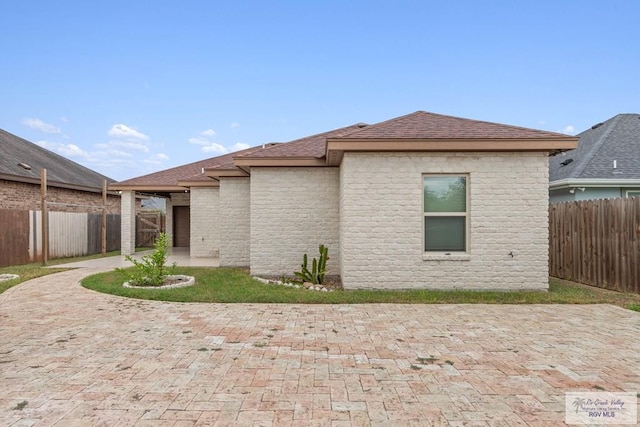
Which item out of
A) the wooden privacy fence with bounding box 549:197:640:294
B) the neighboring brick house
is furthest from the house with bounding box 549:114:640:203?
the neighboring brick house

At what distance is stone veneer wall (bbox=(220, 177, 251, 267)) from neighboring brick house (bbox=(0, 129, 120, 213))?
7965 mm

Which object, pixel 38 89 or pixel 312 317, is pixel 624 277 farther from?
pixel 38 89

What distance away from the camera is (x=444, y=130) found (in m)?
8.32

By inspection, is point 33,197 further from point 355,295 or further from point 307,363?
point 307,363

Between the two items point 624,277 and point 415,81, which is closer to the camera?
point 624,277

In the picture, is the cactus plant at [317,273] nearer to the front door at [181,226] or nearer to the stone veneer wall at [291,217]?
the stone veneer wall at [291,217]

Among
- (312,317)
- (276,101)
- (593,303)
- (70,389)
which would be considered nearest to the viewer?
(70,389)

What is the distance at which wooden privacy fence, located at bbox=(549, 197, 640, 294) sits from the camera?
8.16 m

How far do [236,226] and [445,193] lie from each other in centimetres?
701

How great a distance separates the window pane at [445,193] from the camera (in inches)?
330

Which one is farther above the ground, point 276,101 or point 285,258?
point 276,101

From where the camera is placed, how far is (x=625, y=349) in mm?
4652

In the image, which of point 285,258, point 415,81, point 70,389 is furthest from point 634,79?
point 70,389

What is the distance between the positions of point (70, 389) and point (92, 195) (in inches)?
822
